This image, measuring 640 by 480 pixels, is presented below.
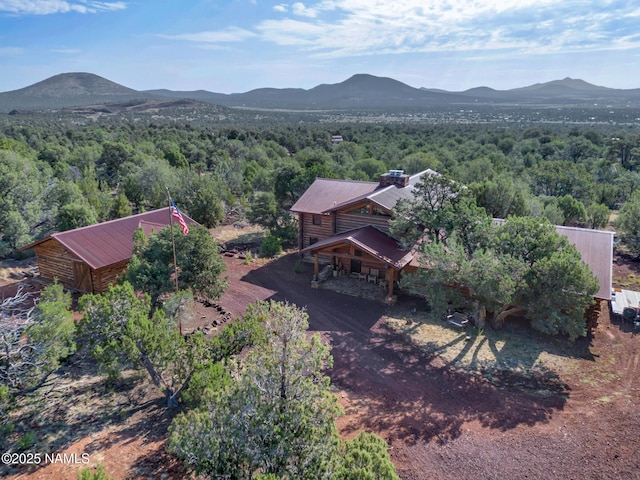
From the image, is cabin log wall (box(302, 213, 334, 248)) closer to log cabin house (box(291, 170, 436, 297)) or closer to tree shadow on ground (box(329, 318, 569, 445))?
log cabin house (box(291, 170, 436, 297))

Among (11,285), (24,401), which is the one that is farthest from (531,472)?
(11,285)

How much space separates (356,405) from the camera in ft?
50.9

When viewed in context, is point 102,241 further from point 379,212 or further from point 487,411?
point 487,411

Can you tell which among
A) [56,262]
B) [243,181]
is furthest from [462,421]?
[243,181]

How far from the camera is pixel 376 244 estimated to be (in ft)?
82.5

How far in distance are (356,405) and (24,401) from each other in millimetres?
11798

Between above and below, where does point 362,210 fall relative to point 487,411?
above

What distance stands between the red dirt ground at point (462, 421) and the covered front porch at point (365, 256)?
506 centimetres

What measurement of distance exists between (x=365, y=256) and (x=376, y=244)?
3.52ft

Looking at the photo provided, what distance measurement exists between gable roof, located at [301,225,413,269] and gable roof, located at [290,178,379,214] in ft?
11.7

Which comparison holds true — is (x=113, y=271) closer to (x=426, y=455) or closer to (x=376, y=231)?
(x=376, y=231)

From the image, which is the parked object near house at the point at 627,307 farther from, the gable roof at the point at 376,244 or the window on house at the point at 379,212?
the window on house at the point at 379,212

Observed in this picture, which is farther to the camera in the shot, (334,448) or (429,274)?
(429,274)

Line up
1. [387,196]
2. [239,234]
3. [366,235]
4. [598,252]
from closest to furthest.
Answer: [598,252] → [366,235] → [387,196] → [239,234]
